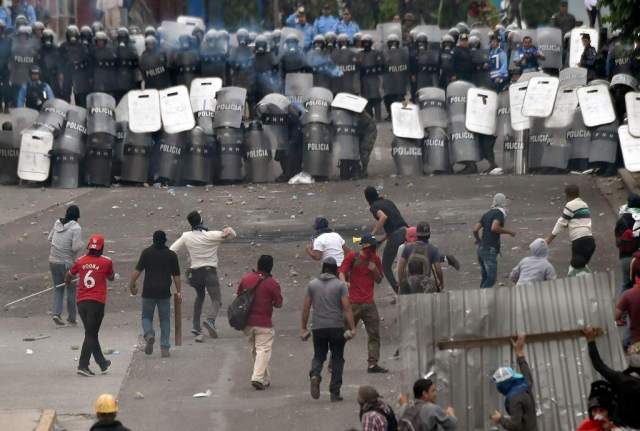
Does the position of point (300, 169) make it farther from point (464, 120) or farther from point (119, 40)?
point (119, 40)

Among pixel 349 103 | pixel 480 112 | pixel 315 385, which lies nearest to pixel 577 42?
pixel 480 112

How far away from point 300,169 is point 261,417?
43.6 ft

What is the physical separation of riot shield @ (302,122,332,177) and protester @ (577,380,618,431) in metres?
16.0

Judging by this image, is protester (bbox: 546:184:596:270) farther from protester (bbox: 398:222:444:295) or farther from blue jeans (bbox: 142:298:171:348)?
blue jeans (bbox: 142:298:171:348)

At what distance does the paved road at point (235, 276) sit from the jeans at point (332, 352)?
9.0 inches

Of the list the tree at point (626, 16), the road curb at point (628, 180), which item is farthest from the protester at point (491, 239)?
the road curb at point (628, 180)

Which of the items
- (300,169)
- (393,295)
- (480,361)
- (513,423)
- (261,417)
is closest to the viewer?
(513,423)

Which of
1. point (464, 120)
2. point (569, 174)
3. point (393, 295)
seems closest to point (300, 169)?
point (464, 120)

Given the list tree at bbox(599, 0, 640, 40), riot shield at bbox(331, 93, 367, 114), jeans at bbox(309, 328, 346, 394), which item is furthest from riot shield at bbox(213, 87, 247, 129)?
jeans at bbox(309, 328, 346, 394)

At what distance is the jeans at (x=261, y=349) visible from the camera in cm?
1499

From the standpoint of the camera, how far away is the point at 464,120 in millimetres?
26438

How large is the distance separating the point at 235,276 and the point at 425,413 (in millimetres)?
9567

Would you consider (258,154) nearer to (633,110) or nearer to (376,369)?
(633,110)

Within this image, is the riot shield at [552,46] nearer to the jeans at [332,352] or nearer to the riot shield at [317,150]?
the riot shield at [317,150]
